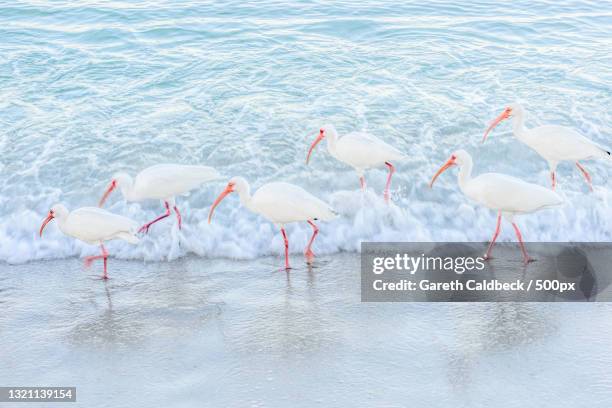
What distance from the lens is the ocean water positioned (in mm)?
8195

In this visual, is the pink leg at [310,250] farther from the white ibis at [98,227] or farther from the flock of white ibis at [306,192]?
the white ibis at [98,227]

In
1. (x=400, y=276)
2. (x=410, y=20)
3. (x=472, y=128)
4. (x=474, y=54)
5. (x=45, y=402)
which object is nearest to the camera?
(x=45, y=402)

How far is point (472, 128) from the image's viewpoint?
33.8 feet

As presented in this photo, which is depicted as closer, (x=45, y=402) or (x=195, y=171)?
(x=45, y=402)

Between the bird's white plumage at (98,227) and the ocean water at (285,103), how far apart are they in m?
0.62

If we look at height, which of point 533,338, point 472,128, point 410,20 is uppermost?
point 410,20

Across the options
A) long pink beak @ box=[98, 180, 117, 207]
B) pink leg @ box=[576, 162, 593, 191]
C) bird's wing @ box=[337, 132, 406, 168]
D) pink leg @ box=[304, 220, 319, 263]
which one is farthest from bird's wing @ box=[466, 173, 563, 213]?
long pink beak @ box=[98, 180, 117, 207]

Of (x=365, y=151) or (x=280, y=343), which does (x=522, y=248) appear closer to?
(x=365, y=151)

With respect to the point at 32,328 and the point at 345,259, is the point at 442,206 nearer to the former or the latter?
the point at 345,259

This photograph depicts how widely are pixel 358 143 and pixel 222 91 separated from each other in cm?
393

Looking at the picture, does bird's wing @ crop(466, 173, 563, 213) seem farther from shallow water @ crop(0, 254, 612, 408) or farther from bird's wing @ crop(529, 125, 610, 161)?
bird's wing @ crop(529, 125, 610, 161)

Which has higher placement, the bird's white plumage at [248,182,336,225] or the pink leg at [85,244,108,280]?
the bird's white plumage at [248,182,336,225]

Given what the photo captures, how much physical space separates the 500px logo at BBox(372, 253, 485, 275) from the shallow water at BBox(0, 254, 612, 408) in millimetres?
331

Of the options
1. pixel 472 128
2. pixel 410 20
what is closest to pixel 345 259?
pixel 472 128
